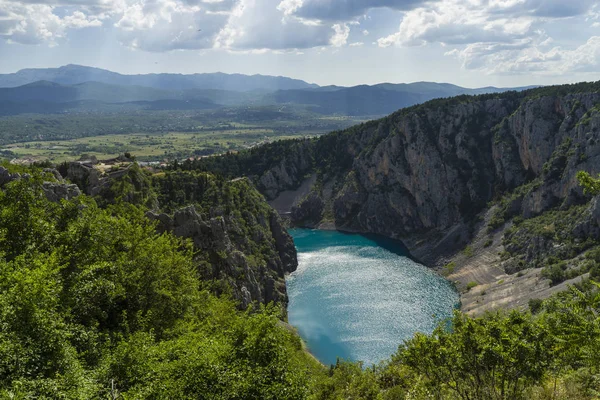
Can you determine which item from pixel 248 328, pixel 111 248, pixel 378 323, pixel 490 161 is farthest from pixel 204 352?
pixel 490 161

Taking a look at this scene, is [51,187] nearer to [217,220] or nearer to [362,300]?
[217,220]

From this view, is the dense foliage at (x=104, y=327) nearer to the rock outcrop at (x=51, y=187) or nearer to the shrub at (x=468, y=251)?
the rock outcrop at (x=51, y=187)

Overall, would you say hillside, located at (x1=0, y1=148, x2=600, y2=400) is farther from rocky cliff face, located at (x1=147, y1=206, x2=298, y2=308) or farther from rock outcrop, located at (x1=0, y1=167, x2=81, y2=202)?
rocky cliff face, located at (x1=147, y1=206, x2=298, y2=308)

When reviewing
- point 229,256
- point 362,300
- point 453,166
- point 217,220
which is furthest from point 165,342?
point 453,166

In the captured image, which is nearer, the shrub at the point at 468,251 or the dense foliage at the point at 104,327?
the dense foliage at the point at 104,327

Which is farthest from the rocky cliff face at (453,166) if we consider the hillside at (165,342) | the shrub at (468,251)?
the hillside at (165,342)

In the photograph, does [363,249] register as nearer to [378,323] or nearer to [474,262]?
[474,262]
